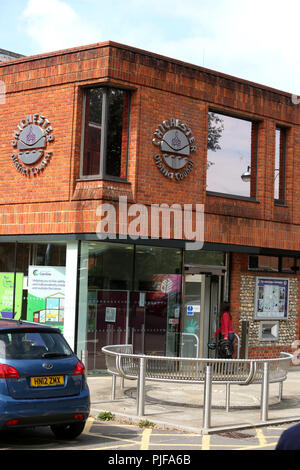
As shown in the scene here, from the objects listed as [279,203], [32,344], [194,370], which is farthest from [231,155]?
[32,344]

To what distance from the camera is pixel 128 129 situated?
16875 mm

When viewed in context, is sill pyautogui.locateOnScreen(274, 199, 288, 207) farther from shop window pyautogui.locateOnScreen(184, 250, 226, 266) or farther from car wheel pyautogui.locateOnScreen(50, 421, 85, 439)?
car wheel pyautogui.locateOnScreen(50, 421, 85, 439)

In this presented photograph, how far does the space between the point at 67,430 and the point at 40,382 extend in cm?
104

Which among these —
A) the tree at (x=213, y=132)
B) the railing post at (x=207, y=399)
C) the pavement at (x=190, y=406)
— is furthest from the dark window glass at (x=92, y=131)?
the railing post at (x=207, y=399)

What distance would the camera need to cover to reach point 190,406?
41.8 feet

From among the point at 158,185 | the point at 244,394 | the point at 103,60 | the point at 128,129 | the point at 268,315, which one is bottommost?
the point at 244,394

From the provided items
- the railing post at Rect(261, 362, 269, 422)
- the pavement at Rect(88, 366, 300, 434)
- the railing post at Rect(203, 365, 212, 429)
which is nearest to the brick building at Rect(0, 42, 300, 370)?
the pavement at Rect(88, 366, 300, 434)

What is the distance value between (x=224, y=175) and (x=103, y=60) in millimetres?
4361

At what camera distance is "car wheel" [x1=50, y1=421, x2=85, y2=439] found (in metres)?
9.59

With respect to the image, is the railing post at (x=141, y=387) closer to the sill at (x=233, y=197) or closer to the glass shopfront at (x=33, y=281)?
the glass shopfront at (x=33, y=281)

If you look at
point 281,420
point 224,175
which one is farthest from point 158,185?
point 281,420

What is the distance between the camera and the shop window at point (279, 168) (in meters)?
20.1

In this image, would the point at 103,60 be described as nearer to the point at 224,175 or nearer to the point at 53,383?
the point at 224,175

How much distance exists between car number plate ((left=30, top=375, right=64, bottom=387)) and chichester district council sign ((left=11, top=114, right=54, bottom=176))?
28.6 feet
